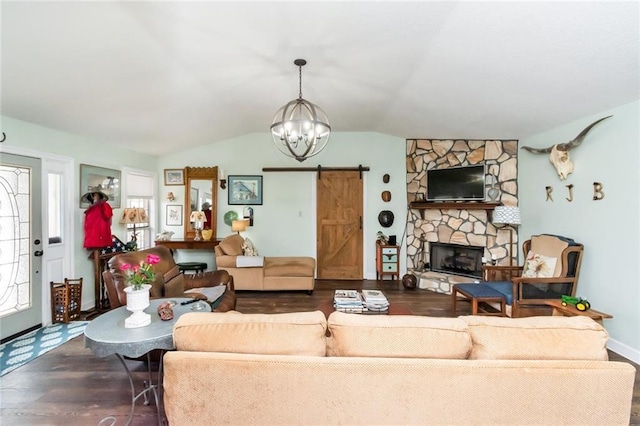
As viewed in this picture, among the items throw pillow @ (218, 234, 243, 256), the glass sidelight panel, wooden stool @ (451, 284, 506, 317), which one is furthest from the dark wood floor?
throw pillow @ (218, 234, 243, 256)

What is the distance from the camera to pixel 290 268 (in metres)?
4.81

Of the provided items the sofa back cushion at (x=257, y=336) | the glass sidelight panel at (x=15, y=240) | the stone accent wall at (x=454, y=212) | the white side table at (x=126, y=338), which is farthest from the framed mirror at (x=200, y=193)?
the sofa back cushion at (x=257, y=336)

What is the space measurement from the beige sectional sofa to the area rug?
94.3 inches

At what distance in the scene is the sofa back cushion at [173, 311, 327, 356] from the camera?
1.36 meters

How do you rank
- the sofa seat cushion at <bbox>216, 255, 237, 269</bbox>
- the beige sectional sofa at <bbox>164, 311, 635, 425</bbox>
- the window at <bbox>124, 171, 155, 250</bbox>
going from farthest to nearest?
1. the window at <bbox>124, 171, 155, 250</bbox>
2. the sofa seat cushion at <bbox>216, 255, 237, 269</bbox>
3. the beige sectional sofa at <bbox>164, 311, 635, 425</bbox>

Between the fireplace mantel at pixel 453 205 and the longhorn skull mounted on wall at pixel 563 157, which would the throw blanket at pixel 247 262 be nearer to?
the fireplace mantel at pixel 453 205

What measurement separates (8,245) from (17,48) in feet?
6.73

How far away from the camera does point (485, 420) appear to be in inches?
50.8

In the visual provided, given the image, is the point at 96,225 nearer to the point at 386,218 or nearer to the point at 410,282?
the point at 386,218

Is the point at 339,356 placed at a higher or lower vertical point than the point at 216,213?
lower

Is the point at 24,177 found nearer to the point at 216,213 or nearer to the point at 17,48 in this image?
the point at 17,48

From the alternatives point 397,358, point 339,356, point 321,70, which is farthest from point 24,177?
point 397,358

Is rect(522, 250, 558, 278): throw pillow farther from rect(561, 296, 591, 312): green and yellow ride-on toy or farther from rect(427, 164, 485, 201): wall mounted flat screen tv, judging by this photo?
rect(427, 164, 485, 201): wall mounted flat screen tv

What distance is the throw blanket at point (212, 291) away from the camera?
3005 mm
